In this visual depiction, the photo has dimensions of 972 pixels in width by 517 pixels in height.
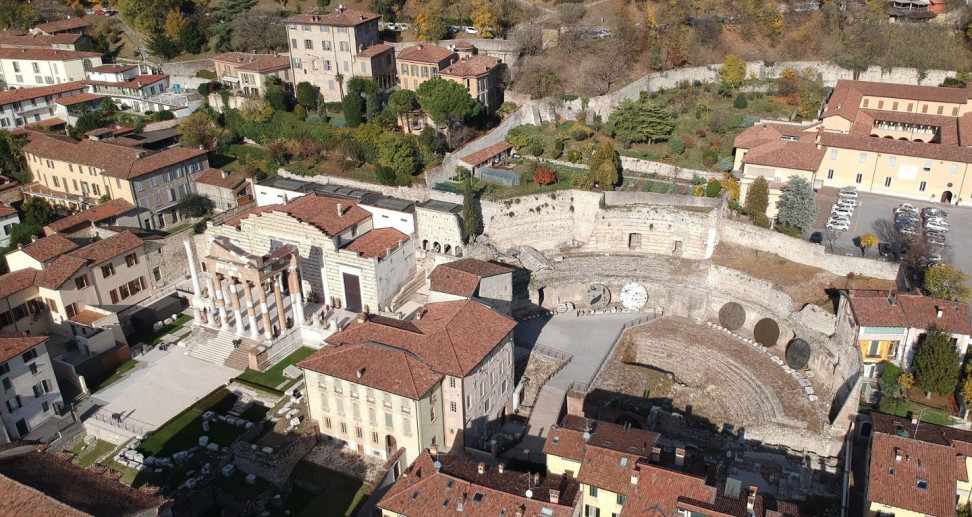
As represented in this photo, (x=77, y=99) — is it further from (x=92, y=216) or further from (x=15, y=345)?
(x=15, y=345)

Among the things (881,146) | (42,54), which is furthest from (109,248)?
(881,146)

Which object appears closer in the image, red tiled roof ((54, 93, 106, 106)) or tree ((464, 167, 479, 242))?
tree ((464, 167, 479, 242))

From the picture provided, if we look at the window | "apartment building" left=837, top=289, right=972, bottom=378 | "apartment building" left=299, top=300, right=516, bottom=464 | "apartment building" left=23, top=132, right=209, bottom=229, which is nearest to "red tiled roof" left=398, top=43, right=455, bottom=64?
"apartment building" left=23, top=132, right=209, bottom=229

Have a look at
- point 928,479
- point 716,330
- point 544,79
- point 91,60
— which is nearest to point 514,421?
point 716,330

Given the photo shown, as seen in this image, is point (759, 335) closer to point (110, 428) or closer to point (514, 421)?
point (514, 421)

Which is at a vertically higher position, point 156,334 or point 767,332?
point 767,332

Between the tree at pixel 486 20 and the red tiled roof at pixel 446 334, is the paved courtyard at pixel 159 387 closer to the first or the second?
the red tiled roof at pixel 446 334

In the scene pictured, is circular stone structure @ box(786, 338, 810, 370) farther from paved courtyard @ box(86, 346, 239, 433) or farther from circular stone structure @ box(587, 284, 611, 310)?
paved courtyard @ box(86, 346, 239, 433)
